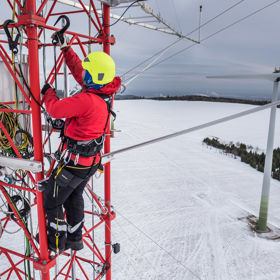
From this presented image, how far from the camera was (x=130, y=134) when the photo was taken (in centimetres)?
3272

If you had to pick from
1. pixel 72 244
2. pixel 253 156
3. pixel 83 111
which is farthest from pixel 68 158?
pixel 253 156

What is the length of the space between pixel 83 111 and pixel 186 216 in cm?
1244

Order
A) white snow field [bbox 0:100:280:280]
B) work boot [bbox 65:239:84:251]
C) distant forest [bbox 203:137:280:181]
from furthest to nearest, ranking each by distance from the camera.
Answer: distant forest [bbox 203:137:280:181]
white snow field [bbox 0:100:280:280]
work boot [bbox 65:239:84:251]

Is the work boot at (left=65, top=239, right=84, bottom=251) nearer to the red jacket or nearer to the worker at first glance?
the worker

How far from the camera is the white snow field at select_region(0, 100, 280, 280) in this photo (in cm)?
1065

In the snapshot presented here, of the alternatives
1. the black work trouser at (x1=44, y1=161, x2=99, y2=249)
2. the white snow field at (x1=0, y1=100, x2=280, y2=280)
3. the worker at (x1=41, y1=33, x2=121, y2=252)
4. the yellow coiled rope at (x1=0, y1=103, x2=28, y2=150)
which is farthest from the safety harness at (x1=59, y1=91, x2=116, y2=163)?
the white snow field at (x1=0, y1=100, x2=280, y2=280)

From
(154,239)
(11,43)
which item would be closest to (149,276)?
Result: (154,239)

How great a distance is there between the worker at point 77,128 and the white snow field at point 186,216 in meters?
6.85

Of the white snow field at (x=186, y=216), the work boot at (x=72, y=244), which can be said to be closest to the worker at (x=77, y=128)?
the work boot at (x=72, y=244)

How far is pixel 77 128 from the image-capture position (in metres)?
3.88

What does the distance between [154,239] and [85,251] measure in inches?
130

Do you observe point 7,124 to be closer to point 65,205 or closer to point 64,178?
point 65,205

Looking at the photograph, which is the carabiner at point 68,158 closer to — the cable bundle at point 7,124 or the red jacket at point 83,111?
the red jacket at point 83,111

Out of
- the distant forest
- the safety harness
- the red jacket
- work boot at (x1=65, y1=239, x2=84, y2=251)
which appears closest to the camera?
the red jacket
